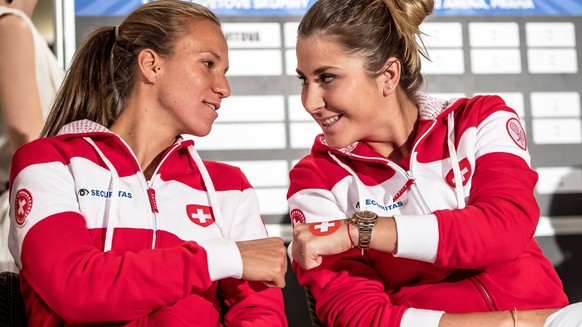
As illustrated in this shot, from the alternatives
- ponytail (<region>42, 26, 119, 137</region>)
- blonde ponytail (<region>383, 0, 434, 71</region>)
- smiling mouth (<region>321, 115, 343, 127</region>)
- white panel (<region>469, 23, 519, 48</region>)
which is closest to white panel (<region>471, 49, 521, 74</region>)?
white panel (<region>469, 23, 519, 48</region>)

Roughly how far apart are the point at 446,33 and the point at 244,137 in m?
0.73

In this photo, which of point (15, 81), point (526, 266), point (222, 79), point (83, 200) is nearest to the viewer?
point (83, 200)

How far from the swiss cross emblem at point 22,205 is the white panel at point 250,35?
1097 millimetres

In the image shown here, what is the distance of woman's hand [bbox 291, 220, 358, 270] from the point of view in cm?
168

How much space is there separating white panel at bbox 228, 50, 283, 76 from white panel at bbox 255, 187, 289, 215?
1.21 feet

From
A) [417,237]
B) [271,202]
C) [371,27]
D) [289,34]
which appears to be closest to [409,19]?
[371,27]

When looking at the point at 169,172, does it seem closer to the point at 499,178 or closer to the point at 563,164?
the point at 499,178

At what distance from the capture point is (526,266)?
72.2 inches

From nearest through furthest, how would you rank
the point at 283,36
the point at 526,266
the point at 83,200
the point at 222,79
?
the point at 83,200 < the point at 526,266 < the point at 222,79 < the point at 283,36

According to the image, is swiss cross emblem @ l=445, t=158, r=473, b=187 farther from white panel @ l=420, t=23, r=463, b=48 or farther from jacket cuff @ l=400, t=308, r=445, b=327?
white panel @ l=420, t=23, r=463, b=48

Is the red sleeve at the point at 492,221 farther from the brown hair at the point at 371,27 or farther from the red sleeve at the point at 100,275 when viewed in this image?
the red sleeve at the point at 100,275

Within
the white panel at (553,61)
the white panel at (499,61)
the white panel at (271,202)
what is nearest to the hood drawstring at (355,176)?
the white panel at (271,202)

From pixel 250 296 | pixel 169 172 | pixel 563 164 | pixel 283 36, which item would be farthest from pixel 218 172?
pixel 563 164

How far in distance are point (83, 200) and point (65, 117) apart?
11.6 inches
